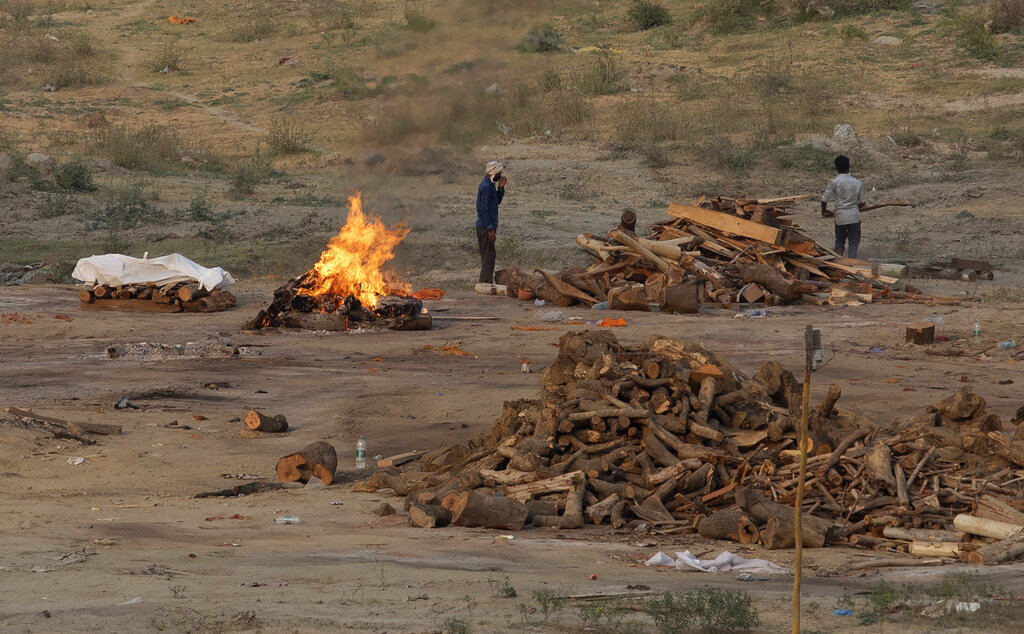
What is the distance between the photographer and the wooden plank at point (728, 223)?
1753cm

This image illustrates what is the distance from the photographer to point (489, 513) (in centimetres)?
763

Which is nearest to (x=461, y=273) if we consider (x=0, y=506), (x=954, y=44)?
(x=0, y=506)

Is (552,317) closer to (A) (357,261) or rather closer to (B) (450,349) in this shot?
(B) (450,349)

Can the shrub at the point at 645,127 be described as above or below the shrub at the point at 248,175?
above

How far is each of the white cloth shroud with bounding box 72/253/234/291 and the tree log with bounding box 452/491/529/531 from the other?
9.60m

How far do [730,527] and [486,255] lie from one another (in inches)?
432

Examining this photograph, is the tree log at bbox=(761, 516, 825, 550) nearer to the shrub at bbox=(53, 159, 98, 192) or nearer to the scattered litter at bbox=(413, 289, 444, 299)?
the scattered litter at bbox=(413, 289, 444, 299)

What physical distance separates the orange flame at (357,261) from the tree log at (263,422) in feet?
16.4

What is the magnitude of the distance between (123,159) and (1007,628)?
2461cm

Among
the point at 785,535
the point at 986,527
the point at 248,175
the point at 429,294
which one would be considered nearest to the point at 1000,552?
the point at 986,527

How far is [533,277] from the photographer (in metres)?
17.5

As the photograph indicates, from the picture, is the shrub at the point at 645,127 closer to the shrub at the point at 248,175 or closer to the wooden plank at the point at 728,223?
the shrub at the point at 248,175

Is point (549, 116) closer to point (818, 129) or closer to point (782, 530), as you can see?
point (818, 129)

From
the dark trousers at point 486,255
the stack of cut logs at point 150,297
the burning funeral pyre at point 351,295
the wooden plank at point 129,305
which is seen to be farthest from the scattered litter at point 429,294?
the wooden plank at point 129,305
